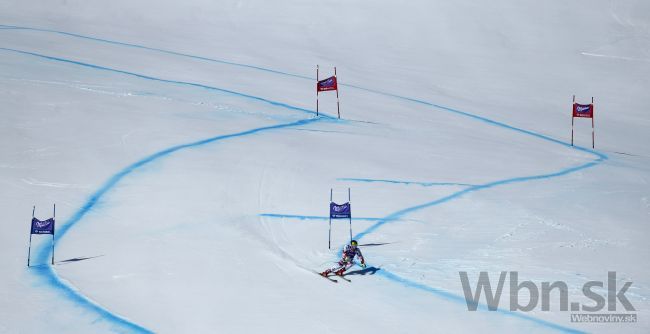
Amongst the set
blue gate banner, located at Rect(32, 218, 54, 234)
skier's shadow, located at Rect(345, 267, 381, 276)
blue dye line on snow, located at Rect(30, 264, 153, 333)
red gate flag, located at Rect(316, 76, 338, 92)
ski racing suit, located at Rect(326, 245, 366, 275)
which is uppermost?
red gate flag, located at Rect(316, 76, 338, 92)

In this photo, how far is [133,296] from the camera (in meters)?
8.20

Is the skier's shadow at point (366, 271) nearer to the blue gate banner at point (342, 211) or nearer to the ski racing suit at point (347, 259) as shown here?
the ski racing suit at point (347, 259)

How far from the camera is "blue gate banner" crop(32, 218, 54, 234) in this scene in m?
8.70

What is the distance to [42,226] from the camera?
876 cm

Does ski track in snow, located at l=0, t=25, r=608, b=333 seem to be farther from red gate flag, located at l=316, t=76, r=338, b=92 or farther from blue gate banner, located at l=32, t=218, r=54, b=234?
red gate flag, located at l=316, t=76, r=338, b=92

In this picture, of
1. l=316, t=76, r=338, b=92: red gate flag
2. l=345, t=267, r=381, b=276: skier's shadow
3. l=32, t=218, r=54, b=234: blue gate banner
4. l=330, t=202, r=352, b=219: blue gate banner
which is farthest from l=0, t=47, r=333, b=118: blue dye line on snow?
l=32, t=218, r=54, b=234: blue gate banner

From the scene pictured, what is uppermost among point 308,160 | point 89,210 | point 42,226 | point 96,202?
point 308,160

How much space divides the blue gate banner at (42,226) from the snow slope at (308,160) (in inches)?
15.9

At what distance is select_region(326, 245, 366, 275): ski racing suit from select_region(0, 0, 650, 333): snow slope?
185 millimetres

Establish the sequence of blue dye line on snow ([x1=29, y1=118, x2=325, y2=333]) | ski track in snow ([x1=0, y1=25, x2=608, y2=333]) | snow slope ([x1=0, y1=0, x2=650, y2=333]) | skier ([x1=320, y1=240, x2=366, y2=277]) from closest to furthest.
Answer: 1. blue dye line on snow ([x1=29, y1=118, x2=325, y2=333])
2. ski track in snow ([x1=0, y1=25, x2=608, y2=333])
3. snow slope ([x1=0, y1=0, x2=650, y2=333])
4. skier ([x1=320, y1=240, x2=366, y2=277])

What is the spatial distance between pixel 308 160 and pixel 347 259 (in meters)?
3.70

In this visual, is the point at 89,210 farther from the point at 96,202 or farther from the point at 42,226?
the point at 42,226

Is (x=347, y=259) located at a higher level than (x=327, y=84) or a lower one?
lower

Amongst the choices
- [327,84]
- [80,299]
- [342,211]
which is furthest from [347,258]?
[327,84]
